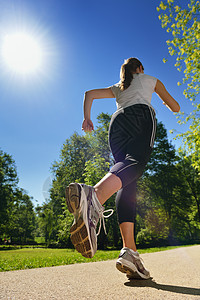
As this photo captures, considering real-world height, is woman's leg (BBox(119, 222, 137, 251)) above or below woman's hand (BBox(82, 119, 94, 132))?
below

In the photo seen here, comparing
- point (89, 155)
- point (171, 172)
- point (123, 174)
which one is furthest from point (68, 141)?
point (123, 174)

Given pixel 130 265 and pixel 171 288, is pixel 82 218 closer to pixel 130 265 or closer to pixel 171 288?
pixel 130 265

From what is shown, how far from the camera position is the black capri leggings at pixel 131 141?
178 cm

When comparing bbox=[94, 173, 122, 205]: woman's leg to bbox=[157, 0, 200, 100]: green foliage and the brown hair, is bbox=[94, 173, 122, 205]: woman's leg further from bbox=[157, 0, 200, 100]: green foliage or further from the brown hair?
bbox=[157, 0, 200, 100]: green foliage

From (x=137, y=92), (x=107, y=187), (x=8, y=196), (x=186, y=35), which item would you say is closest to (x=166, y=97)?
(x=137, y=92)

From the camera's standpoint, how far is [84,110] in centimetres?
211

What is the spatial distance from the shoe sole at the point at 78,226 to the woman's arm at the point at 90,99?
856 mm

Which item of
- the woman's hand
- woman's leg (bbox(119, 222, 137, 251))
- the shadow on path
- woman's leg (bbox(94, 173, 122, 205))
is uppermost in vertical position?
the woman's hand

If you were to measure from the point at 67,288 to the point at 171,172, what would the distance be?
23310 millimetres

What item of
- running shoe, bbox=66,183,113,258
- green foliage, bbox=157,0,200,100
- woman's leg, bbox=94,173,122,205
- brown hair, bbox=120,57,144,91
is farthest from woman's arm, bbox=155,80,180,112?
green foliage, bbox=157,0,200,100

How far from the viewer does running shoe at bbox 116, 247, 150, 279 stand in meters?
1.57

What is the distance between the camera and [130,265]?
5.19 ft

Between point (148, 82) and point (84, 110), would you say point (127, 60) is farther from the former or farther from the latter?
→ point (84, 110)

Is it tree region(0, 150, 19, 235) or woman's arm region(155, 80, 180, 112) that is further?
tree region(0, 150, 19, 235)
